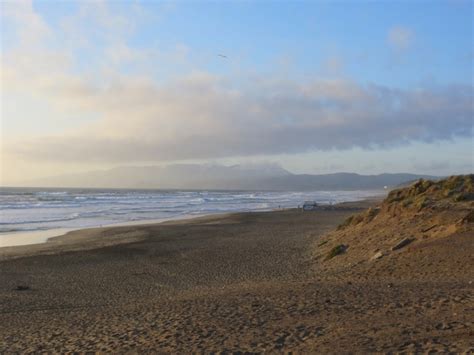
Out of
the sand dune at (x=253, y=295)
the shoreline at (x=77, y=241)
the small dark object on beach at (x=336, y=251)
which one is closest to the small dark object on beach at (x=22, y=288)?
the sand dune at (x=253, y=295)

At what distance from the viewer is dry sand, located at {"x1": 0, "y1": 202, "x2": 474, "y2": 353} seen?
7.68 metres

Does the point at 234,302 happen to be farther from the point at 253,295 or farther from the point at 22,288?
the point at 22,288

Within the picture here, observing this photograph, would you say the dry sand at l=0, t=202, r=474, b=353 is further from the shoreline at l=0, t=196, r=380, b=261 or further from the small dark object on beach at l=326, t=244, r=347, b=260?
the shoreline at l=0, t=196, r=380, b=261

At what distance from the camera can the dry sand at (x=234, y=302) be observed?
7680 mm

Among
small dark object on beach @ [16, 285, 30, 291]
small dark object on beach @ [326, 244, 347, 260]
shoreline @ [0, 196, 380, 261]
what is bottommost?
small dark object on beach @ [16, 285, 30, 291]

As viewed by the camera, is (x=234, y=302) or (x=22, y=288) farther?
(x=22, y=288)

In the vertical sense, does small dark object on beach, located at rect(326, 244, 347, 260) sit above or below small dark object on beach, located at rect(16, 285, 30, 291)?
above

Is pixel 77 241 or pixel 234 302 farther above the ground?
pixel 234 302

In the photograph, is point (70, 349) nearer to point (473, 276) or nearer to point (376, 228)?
point (473, 276)

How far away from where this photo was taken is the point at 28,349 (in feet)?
28.0

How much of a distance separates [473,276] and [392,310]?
3490 millimetres

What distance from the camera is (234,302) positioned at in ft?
34.6

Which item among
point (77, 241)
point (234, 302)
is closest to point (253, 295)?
point (234, 302)

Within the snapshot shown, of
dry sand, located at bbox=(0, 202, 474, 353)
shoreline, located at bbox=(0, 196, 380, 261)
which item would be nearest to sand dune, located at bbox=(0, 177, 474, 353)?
dry sand, located at bbox=(0, 202, 474, 353)
